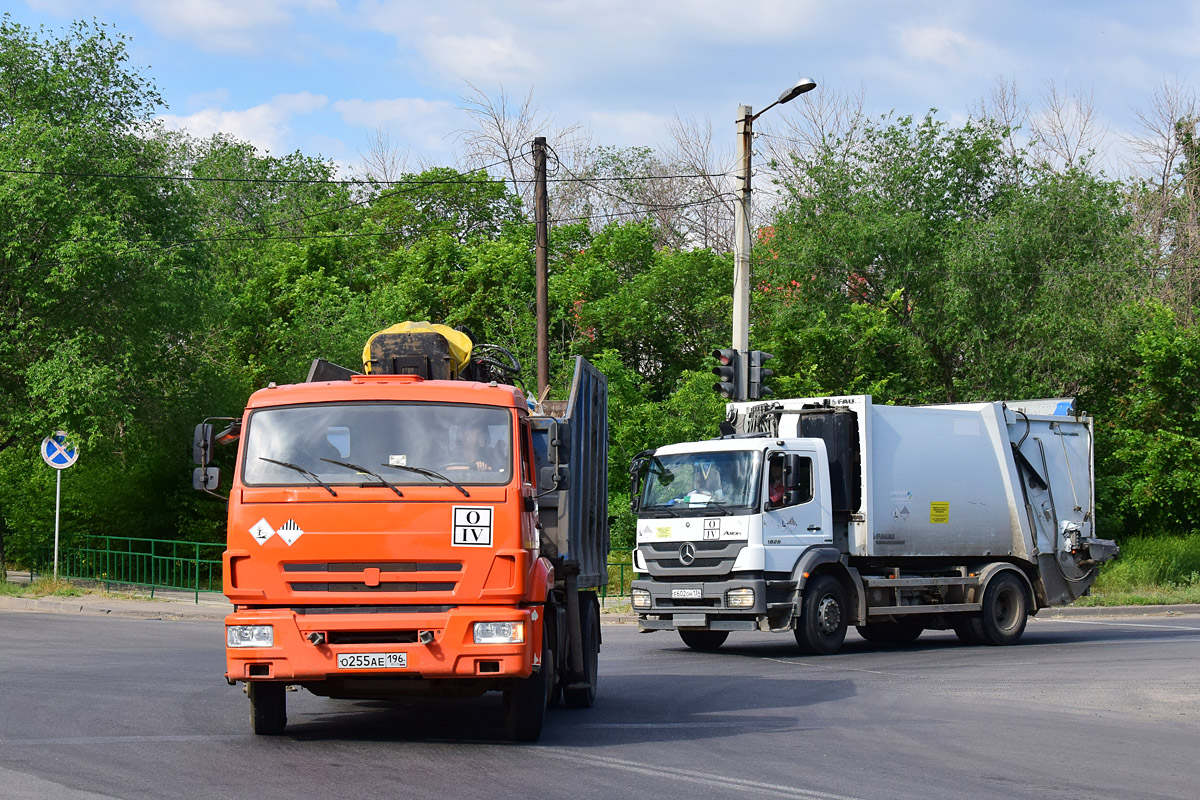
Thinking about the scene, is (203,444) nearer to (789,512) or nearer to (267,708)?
(267,708)

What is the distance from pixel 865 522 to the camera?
16.4 metres

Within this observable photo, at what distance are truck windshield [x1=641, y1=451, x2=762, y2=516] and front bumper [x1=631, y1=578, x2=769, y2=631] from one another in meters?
0.87

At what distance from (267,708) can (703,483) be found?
25.6 ft

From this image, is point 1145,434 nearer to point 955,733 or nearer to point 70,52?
point 955,733

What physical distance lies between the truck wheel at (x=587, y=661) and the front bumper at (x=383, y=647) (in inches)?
101

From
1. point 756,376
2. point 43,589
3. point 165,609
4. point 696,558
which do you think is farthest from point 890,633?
point 43,589

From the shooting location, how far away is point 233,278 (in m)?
42.0

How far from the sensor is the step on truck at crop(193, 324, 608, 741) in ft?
27.5

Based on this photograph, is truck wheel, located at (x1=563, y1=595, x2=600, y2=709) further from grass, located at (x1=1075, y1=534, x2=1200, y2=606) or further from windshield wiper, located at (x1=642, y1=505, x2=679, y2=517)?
grass, located at (x1=1075, y1=534, x2=1200, y2=606)

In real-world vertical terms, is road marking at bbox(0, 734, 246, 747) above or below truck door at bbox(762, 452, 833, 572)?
below

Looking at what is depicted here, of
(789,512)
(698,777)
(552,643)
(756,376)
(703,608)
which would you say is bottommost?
(698,777)

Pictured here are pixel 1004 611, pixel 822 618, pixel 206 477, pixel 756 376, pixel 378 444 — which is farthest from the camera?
pixel 756 376

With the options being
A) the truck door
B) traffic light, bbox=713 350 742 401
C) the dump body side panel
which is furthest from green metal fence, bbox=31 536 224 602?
the dump body side panel

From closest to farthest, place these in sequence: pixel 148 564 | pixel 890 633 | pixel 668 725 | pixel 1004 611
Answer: pixel 668 725 → pixel 1004 611 → pixel 890 633 → pixel 148 564
